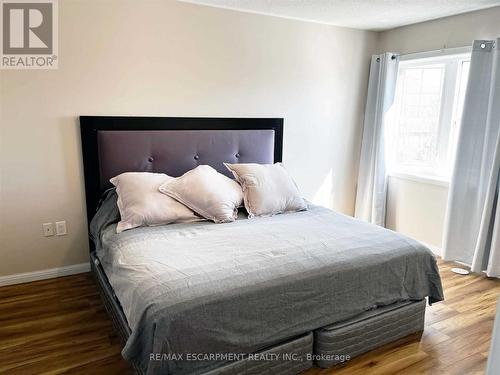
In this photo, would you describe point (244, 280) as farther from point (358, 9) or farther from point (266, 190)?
point (358, 9)

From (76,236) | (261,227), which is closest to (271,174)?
(261,227)

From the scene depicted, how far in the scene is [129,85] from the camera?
2949 millimetres

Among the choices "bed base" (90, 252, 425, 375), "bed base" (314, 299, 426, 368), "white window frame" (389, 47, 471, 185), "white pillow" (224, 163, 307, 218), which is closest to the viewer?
"bed base" (90, 252, 425, 375)

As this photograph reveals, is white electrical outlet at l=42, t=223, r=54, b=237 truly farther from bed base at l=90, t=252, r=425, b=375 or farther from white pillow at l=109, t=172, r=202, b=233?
bed base at l=90, t=252, r=425, b=375

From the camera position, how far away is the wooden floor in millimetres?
1983

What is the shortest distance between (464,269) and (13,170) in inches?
146

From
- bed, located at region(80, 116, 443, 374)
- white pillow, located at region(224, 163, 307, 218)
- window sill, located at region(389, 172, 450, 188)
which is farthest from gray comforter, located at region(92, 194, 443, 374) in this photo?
window sill, located at region(389, 172, 450, 188)

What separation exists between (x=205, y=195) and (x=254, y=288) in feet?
3.40

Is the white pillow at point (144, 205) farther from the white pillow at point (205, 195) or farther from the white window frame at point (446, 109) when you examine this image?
the white window frame at point (446, 109)

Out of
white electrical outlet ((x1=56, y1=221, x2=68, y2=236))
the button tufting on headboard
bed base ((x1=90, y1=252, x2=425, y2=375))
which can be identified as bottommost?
bed base ((x1=90, y1=252, x2=425, y2=375))

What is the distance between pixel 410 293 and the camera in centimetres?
222

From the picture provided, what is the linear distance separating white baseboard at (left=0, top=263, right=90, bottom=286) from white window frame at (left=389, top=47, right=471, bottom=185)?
10.4 ft

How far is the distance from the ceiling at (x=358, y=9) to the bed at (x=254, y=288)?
1.56 m

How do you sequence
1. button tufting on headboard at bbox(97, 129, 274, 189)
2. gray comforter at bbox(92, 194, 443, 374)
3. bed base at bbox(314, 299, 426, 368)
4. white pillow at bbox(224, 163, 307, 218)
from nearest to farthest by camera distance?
gray comforter at bbox(92, 194, 443, 374) < bed base at bbox(314, 299, 426, 368) < white pillow at bbox(224, 163, 307, 218) < button tufting on headboard at bbox(97, 129, 274, 189)
